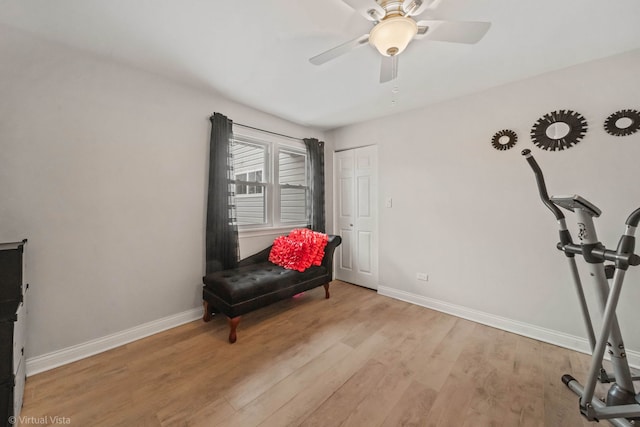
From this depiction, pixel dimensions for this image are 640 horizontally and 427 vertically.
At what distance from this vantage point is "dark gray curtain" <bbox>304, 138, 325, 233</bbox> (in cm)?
361

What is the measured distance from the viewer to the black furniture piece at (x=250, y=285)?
2117mm

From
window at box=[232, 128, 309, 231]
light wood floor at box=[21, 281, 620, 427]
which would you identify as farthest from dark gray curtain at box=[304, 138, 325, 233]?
light wood floor at box=[21, 281, 620, 427]

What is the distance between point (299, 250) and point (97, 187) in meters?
1.96

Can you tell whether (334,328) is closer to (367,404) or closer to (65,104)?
(367,404)

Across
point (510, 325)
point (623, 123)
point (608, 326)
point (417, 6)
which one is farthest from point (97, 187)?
point (623, 123)

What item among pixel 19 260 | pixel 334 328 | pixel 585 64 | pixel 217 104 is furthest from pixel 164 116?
pixel 585 64

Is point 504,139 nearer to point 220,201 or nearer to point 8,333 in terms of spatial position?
point 220,201

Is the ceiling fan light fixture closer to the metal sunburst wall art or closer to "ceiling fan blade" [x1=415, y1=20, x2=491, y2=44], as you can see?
"ceiling fan blade" [x1=415, y1=20, x2=491, y2=44]

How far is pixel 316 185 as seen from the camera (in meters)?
3.65

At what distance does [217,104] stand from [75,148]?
4.35 feet

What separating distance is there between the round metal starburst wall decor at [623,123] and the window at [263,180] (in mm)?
3135

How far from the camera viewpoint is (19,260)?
4.65ft

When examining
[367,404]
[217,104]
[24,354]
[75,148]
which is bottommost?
[367,404]

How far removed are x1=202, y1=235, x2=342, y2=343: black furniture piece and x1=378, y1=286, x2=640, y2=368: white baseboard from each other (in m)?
1.20
